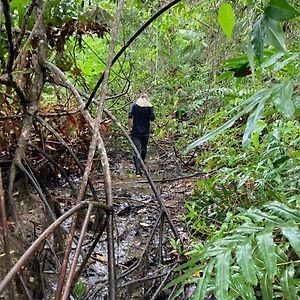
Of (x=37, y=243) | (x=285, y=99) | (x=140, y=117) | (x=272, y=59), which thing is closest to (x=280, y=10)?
(x=285, y=99)

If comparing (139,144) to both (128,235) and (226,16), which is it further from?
(226,16)

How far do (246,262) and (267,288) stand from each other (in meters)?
0.18

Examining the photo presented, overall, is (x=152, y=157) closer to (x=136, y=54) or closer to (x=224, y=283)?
(x=136, y=54)

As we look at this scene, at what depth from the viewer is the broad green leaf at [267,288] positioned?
1.20 m

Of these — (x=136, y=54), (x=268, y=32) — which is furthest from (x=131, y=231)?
(x=136, y=54)

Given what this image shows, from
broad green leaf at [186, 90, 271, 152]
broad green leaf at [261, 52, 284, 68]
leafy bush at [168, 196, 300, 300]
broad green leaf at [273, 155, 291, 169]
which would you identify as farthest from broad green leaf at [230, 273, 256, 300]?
broad green leaf at [273, 155, 291, 169]

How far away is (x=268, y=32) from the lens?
100 cm

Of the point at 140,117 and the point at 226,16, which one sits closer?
the point at 226,16

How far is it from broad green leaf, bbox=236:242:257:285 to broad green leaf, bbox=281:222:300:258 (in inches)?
3.9

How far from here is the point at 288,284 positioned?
122cm

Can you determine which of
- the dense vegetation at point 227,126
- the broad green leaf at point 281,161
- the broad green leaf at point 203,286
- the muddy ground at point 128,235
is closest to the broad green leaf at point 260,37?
the dense vegetation at point 227,126

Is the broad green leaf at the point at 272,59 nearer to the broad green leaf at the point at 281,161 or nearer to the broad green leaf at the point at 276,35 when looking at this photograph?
the broad green leaf at the point at 276,35

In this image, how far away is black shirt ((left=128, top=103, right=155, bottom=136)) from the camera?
20.9 feet

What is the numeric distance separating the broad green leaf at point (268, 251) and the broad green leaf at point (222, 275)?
10cm
